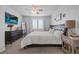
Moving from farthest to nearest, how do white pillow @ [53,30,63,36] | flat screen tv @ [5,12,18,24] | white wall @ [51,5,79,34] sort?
white pillow @ [53,30,63,36] → flat screen tv @ [5,12,18,24] → white wall @ [51,5,79,34]

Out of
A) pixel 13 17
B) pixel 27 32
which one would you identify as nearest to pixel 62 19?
pixel 27 32

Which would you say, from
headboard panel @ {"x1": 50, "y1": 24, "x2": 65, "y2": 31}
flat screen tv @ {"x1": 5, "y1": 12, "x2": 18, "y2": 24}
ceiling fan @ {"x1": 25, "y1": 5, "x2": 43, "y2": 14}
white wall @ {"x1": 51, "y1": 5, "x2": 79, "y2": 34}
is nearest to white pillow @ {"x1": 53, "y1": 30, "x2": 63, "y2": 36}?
headboard panel @ {"x1": 50, "y1": 24, "x2": 65, "y2": 31}

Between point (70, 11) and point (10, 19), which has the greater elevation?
point (70, 11)

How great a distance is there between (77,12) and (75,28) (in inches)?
13.0

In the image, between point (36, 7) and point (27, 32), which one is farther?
point (27, 32)

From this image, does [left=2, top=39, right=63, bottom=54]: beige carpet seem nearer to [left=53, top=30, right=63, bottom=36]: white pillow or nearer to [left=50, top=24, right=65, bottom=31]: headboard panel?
[left=53, top=30, right=63, bottom=36]: white pillow

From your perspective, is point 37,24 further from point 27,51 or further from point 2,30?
point 2,30

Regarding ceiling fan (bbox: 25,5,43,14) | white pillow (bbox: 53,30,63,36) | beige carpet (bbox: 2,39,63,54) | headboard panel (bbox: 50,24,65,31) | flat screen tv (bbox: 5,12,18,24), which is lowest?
beige carpet (bbox: 2,39,63,54)

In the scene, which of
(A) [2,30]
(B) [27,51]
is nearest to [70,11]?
(B) [27,51]

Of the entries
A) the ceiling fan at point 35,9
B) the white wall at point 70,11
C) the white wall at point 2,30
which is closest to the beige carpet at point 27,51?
the white wall at point 2,30

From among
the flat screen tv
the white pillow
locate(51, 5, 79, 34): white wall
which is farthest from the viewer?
the white pillow

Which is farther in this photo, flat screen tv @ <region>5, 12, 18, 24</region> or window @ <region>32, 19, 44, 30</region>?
window @ <region>32, 19, 44, 30</region>
